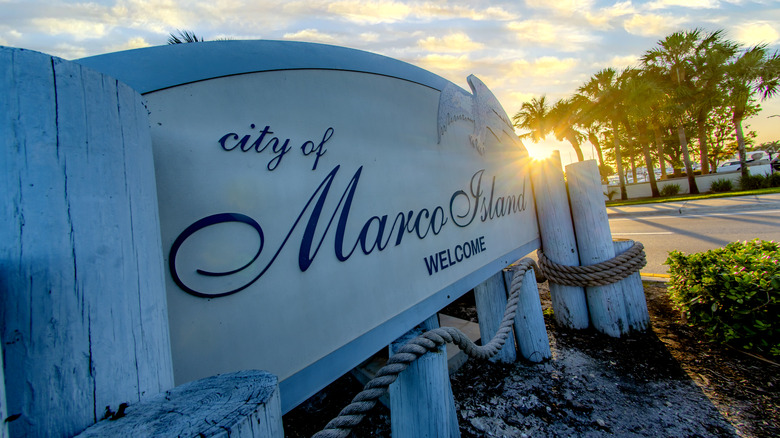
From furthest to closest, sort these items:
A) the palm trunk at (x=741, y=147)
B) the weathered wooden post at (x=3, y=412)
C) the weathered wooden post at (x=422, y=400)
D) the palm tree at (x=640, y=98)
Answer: the palm tree at (x=640, y=98) < the palm trunk at (x=741, y=147) < the weathered wooden post at (x=422, y=400) < the weathered wooden post at (x=3, y=412)

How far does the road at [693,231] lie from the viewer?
6.03 meters

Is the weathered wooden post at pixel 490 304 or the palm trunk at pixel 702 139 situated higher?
the palm trunk at pixel 702 139

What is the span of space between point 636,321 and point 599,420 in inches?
52.1

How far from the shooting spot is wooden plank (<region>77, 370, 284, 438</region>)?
0.48m

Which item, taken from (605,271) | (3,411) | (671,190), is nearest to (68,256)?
(3,411)

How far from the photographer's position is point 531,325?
8.11 ft

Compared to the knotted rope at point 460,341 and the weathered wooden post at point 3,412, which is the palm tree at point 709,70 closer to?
the knotted rope at point 460,341

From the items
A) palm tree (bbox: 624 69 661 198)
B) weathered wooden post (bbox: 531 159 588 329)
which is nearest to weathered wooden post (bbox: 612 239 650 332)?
weathered wooden post (bbox: 531 159 588 329)

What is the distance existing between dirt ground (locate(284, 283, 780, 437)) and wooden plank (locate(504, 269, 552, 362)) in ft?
0.28

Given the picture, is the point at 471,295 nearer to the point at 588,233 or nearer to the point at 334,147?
the point at 588,233

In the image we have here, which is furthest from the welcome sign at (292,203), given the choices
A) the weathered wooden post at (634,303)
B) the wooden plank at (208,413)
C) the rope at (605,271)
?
the weathered wooden post at (634,303)

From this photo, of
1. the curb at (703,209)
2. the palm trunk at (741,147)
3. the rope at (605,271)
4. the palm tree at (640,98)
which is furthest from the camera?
the palm tree at (640,98)

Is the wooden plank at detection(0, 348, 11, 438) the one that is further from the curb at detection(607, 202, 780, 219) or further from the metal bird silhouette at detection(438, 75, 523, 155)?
the curb at detection(607, 202, 780, 219)

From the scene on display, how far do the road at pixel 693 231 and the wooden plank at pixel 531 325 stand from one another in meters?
3.72
